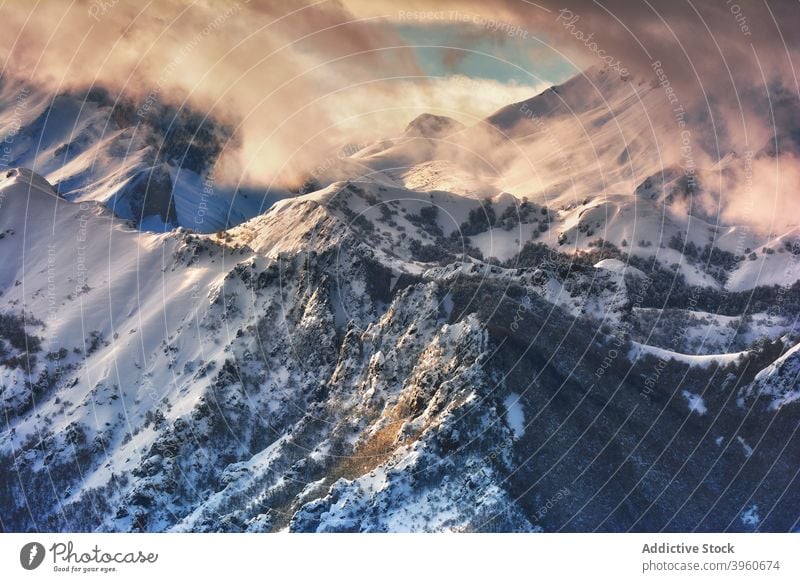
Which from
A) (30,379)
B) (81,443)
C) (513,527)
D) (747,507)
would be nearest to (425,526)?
(513,527)

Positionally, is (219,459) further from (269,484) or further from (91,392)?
(91,392)
